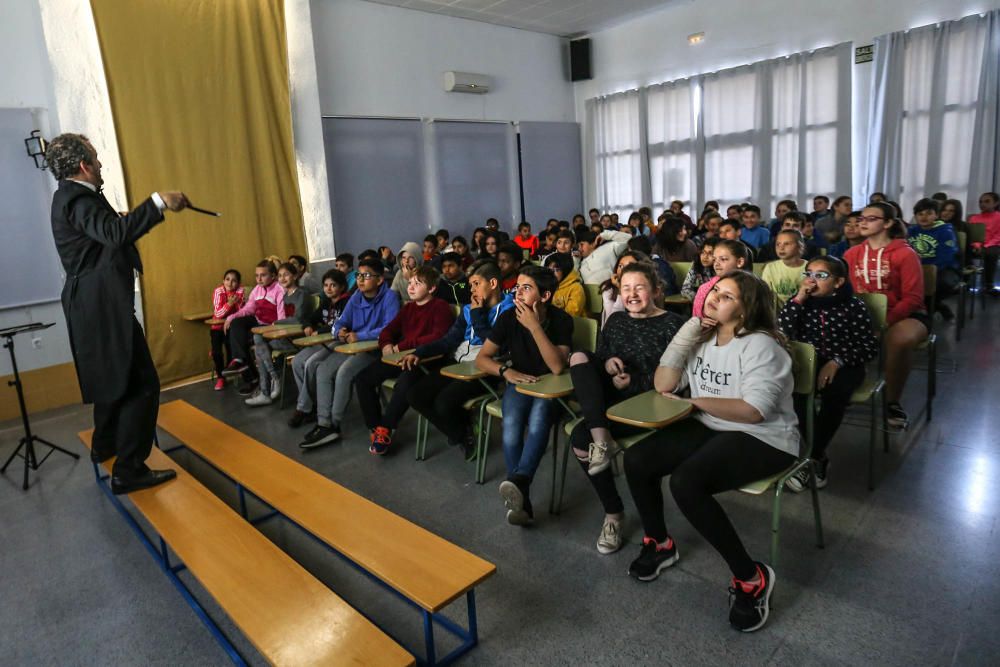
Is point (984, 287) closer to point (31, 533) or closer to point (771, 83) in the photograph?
point (771, 83)

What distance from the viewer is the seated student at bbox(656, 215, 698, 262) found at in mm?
5402

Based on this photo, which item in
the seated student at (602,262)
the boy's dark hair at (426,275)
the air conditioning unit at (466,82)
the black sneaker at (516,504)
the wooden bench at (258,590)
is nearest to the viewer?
the wooden bench at (258,590)

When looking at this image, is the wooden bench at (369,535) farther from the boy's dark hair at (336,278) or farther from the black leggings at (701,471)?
the boy's dark hair at (336,278)

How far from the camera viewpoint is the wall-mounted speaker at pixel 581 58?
1002cm

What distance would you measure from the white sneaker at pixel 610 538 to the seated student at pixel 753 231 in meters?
4.68

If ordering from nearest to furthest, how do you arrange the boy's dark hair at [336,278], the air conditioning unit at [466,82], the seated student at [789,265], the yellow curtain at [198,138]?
the seated student at [789,265]
the boy's dark hair at [336,278]
the yellow curtain at [198,138]
the air conditioning unit at [466,82]

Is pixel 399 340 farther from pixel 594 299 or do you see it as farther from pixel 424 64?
pixel 424 64

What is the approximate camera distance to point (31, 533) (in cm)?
305

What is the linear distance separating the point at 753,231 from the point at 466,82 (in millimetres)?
4308

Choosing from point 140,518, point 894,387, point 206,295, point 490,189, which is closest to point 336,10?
point 490,189

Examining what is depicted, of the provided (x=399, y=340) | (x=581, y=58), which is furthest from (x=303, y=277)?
(x=581, y=58)

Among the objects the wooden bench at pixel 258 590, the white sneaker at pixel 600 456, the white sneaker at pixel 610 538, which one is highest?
the white sneaker at pixel 600 456

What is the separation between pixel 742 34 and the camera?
851 cm

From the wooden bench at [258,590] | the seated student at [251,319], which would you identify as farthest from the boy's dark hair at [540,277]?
the seated student at [251,319]
